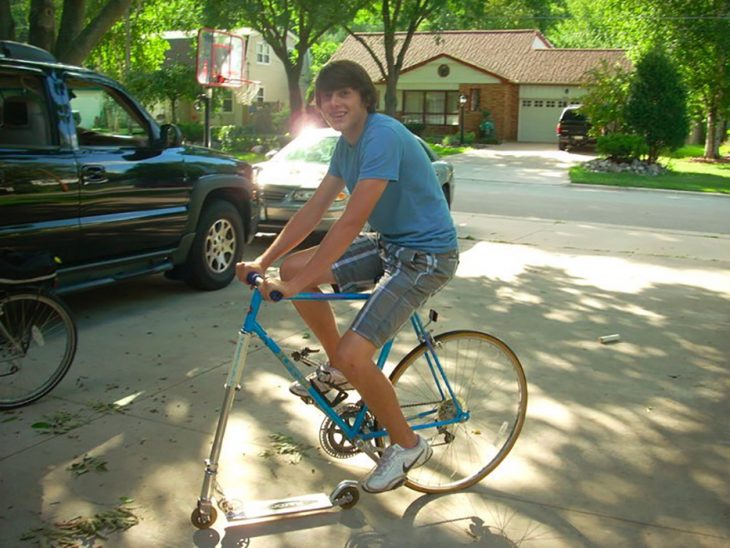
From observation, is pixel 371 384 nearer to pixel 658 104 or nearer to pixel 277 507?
pixel 277 507

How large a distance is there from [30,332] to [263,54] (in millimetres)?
50957

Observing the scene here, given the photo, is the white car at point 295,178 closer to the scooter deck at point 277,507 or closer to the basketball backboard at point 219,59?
the basketball backboard at point 219,59

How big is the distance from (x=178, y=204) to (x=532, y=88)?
132 feet

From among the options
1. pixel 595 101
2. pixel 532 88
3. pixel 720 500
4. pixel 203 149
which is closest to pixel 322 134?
pixel 203 149

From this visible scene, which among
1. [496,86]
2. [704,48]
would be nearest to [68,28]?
[704,48]

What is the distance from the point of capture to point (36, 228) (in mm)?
6344

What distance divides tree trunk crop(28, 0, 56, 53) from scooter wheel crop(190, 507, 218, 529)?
943 cm

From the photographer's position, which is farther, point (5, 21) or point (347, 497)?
point (5, 21)

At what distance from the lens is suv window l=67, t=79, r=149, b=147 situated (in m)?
7.05

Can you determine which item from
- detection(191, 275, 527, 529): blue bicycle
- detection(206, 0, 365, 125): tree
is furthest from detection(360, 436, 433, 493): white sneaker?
detection(206, 0, 365, 125): tree

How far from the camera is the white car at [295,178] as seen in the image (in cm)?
1097

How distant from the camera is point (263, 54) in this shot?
5406 centimetres

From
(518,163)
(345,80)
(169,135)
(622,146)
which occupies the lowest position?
(518,163)

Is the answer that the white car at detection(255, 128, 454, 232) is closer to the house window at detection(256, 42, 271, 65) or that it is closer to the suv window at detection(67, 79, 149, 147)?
the suv window at detection(67, 79, 149, 147)
